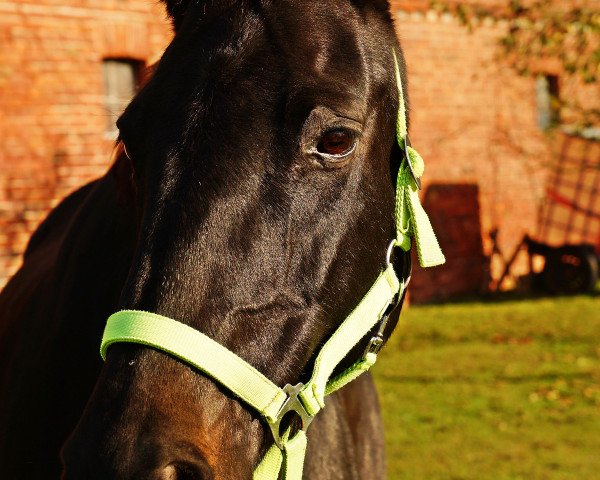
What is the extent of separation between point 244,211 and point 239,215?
0.05ft

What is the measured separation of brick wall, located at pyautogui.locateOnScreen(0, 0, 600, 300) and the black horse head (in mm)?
5129

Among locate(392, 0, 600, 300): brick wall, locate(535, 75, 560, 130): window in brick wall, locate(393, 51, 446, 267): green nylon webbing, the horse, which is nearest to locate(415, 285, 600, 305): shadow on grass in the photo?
locate(392, 0, 600, 300): brick wall

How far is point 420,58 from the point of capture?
13.8 metres

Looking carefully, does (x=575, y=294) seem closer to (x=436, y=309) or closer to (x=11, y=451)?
(x=436, y=309)

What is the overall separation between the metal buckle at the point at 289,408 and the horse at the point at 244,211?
21 mm

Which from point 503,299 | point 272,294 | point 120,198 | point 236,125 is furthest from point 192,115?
point 503,299

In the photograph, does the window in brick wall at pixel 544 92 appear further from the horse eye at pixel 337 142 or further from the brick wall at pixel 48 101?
the horse eye at pixel 337 142

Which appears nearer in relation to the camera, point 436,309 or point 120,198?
point 120,198

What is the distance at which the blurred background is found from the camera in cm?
677

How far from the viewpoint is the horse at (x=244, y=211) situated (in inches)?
59.3

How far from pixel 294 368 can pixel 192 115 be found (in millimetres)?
572

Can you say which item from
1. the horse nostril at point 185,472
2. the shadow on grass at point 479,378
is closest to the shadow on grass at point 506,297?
the shadow on grass at point 479,378

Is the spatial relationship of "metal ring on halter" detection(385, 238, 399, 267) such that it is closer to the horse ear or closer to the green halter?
the green halter

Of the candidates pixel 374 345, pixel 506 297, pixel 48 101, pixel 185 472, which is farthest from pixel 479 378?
pixel 185 472
